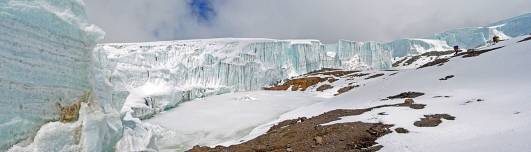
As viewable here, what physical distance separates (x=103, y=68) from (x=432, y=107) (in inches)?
580

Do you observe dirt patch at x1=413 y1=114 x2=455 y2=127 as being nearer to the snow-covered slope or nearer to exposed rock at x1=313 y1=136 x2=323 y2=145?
the snow-covered slope

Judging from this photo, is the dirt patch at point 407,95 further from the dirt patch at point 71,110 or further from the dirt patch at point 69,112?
the dirt patch at point 69,112

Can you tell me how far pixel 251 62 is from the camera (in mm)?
74250

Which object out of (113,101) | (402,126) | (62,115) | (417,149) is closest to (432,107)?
(402,126)

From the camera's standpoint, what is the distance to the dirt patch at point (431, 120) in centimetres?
1683

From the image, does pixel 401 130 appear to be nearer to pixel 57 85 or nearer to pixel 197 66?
pixel 57 85

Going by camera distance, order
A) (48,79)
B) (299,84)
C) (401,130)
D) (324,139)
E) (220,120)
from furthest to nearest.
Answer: (299,84) → (220,120) → (324,139) → (401,130) → (48,79)

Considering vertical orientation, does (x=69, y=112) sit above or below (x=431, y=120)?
above

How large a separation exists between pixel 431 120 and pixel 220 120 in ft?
70.9

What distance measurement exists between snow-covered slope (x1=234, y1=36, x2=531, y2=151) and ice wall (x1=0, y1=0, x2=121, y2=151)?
10230mm

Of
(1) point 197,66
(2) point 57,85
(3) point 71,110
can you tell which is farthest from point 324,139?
(1) point 197,66

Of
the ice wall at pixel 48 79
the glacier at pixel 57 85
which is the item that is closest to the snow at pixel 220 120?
the glacier at pixel 57 85

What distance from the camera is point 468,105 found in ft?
64.7

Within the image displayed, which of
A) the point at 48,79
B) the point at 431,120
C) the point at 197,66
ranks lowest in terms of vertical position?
the point at 431,120
